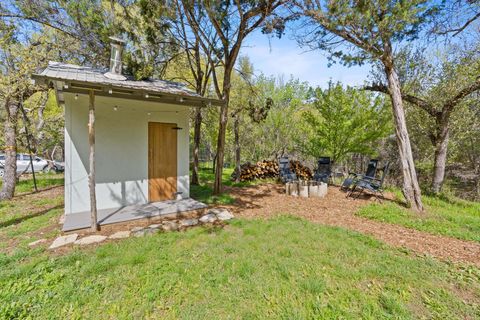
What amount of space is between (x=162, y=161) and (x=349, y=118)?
7.63m

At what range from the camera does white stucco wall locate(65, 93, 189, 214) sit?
14.4 feet

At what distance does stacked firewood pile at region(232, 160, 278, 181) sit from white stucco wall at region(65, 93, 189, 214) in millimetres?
4197

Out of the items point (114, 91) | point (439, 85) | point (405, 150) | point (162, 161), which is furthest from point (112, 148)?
point (439, 85)

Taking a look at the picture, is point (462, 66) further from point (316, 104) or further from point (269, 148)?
point (269, 148)

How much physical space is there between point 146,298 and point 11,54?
7.40 meters

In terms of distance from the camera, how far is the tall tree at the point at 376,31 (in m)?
4.02

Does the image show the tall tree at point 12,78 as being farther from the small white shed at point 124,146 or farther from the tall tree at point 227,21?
the tall tree at point 227,21

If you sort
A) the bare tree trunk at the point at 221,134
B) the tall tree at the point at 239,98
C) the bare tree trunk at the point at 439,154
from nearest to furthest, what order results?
the bare tree trunk at the point at 221,134 → the bare tree trunk at the point at 439,154 → the tall tree at the point at 239,98

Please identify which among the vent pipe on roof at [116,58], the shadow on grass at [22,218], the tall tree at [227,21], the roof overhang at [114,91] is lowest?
the shadow on grass at [22,218]

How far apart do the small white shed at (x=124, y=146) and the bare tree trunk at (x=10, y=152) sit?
2241mm

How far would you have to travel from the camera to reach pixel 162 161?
5516 mm

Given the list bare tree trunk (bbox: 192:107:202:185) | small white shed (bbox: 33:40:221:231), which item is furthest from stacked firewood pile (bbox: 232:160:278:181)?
small white shed (bbox: 33:40:221:231)

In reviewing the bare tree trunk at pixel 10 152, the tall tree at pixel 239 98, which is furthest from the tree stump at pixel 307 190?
the bare tree trunk at pixel 10 152

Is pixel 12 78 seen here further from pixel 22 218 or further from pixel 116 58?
pixel 22 218
